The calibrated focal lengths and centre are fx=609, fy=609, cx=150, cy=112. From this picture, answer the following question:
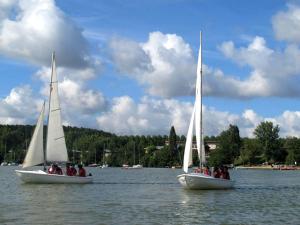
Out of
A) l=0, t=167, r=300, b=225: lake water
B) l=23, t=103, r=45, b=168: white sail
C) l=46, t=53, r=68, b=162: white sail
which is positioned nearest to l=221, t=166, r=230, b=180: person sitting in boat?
l=0, t=167, r=300, b=225: lake water

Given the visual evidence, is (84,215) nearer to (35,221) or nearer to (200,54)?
(35,221)

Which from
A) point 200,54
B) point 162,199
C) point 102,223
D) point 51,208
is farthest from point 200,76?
point 102,223

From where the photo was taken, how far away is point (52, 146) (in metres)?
62.4

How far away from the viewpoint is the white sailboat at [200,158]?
1993 inches

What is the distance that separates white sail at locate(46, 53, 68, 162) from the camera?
62.3m

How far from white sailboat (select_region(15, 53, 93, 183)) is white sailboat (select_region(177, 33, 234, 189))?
13.1m

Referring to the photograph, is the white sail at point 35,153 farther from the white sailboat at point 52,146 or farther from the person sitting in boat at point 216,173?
the person sitting in boat at point 216,173

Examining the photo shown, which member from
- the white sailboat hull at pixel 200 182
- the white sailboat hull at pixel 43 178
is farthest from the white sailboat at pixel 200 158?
the white sailboat hull at pixel 43 178

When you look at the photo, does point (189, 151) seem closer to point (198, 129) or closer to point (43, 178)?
point (198, 129)

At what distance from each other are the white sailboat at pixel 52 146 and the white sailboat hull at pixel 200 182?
13771 mm

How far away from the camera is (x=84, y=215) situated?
33312mm

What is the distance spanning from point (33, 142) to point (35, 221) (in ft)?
103

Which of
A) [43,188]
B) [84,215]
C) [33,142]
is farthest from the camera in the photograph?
[33,142]

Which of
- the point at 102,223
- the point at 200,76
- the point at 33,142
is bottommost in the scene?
the point at 102,223
